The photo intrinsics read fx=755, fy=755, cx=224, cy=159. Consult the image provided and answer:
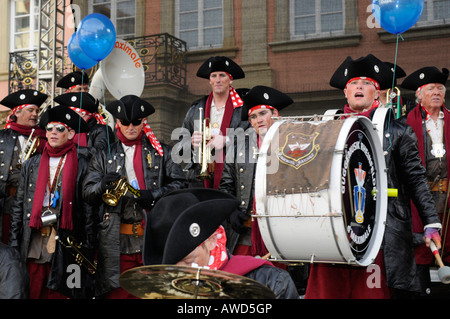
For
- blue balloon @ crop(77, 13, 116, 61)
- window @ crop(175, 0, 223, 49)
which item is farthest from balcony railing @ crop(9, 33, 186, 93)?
blue balloon @ crop(77, 13, 116, 61)

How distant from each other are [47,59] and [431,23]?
16.3ft

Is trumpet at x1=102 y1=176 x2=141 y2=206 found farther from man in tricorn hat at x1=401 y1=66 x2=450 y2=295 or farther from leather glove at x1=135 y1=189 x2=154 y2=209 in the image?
man in tricorn hat at x1=401 y1=66 x2=450 y2=295

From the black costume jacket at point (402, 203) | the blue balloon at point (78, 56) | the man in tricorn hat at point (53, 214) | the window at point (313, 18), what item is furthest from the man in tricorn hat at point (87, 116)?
the black costume jacket at point (402, 203)

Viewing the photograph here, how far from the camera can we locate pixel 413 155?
16.5 ft

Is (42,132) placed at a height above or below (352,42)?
below

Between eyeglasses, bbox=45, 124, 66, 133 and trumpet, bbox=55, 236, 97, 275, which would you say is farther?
eyeglasses, bbox=45, 124, 66, 133

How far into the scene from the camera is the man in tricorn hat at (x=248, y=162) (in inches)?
238

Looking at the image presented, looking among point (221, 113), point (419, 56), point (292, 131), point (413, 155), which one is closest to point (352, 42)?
point (419, 56)

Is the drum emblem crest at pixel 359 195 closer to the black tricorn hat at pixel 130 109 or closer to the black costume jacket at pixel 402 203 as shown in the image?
the black costume jacket at pixel 402 203

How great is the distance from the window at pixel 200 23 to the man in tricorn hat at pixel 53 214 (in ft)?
9.07

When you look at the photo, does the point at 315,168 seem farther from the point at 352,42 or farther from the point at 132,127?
the point at 352,42

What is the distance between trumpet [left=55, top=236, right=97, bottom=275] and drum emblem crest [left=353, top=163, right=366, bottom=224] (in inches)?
118

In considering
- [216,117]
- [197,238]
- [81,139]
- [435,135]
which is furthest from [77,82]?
[197,238]

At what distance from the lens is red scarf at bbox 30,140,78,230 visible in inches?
264
